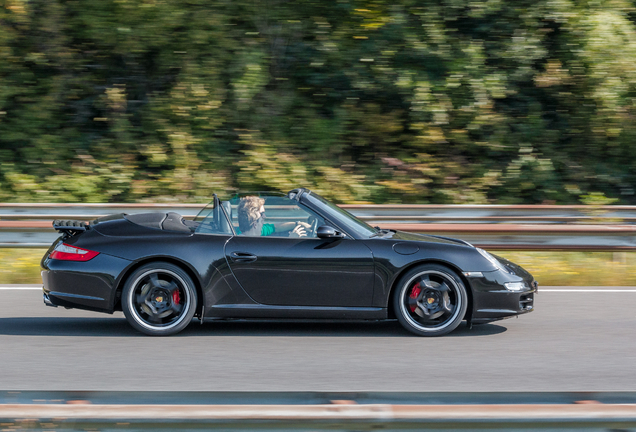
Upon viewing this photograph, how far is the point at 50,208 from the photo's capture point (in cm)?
1023

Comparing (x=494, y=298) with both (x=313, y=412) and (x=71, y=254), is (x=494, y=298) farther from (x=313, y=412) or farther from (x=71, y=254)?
(x=71, y=254)

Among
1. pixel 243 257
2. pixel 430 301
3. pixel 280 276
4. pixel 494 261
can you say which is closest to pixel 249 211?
pixel 243 257

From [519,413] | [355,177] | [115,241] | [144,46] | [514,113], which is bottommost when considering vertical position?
[519,413]

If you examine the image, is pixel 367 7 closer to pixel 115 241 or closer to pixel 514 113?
pixel 514 113

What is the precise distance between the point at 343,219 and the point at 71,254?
88.5 inches

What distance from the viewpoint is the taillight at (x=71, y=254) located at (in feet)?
20.3

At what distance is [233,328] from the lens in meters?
6.48

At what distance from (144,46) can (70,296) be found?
990 centimetres

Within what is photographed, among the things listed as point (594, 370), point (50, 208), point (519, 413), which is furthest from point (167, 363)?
point (50, 208)

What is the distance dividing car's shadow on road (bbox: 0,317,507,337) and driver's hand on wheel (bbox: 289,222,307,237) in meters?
0.81

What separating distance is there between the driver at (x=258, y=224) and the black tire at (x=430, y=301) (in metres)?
0.94

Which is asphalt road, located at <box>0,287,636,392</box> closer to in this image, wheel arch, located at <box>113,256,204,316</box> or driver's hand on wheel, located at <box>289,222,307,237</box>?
wheel arch, located at <box>113,256,204,316</box>

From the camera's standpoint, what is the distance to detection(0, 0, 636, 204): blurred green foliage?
1432 centimetres

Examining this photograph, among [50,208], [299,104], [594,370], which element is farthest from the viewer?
[299,104]
